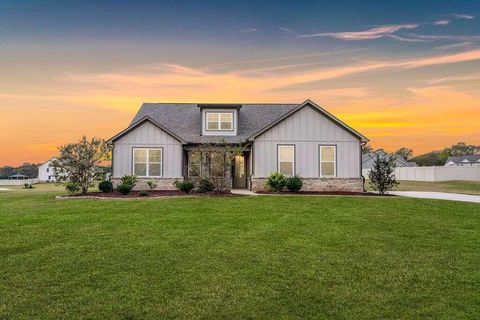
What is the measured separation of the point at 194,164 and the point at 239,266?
18240mm

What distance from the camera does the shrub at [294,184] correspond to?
22484 mm

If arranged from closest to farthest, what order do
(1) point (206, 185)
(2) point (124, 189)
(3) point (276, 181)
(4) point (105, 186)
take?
(2) point (124, 189), (1) point (206, 185), (4) point (105, 186), (3) point (276, 181)

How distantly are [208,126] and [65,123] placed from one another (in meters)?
11.1

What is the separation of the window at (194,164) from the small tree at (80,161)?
5703mm

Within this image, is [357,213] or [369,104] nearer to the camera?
[357,213]

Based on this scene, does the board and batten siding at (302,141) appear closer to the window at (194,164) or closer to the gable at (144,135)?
the window at (194,164)

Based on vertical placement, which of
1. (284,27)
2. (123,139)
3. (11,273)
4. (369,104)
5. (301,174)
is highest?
(284,27)

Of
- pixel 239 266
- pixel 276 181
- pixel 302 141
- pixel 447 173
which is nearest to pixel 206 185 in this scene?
pixel 276 181

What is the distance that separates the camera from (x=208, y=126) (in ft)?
86.0

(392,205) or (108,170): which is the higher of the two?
(108,170)

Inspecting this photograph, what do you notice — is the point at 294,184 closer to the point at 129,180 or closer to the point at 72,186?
the point at 129,180

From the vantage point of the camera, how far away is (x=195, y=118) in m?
28.3

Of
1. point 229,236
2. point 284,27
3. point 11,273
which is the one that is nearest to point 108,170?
point 284,27

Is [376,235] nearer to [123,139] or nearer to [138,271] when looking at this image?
[138,271]
